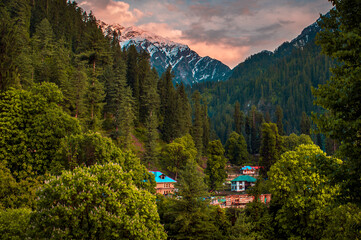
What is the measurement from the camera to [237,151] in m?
106

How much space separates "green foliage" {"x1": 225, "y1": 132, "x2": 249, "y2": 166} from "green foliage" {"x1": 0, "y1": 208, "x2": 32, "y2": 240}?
94.0m

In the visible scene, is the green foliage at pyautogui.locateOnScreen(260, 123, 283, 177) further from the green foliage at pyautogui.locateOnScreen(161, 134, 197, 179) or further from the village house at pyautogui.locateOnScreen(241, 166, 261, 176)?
the village house at pyautogui.locateOnScreen(241, 166, 261, 176)

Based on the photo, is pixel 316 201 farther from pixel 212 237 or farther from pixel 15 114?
pixel 15 114

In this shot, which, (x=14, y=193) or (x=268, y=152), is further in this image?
(x=268, y=152)

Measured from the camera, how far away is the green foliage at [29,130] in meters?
28.2

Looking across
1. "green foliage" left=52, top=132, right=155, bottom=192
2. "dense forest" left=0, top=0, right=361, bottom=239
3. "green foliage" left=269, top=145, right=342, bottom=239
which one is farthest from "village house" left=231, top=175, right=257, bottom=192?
"green foliage" left=52, top=132, right=155, bottom=192

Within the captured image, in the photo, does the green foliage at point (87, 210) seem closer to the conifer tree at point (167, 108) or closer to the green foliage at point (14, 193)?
the green foliage at point (14, 193)

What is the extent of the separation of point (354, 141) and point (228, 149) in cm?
10222

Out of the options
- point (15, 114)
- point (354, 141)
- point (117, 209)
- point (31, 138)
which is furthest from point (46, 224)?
point (15, 114)

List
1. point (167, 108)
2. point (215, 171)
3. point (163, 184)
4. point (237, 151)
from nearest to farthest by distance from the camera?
point (163, 184) → point (215, 171) → point (167, 108) → point (237, 151)

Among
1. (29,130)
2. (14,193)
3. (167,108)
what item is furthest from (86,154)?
(167,108)

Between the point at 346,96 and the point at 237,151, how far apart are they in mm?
99857

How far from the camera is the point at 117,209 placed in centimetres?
1537

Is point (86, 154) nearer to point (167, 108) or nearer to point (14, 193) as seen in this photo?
point (14, 193)
